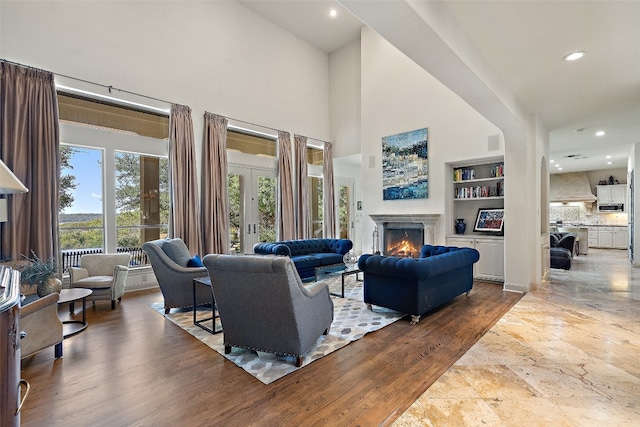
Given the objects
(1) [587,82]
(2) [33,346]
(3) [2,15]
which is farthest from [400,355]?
(3) [2,15]

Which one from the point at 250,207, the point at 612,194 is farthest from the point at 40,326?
the point at 612,194

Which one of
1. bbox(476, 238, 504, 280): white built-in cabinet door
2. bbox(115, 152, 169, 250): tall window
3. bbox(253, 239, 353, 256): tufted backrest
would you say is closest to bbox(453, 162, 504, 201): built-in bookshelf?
bbox(476, 238, 504, 280): white built-in cabinet door

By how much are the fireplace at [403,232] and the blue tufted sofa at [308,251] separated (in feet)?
3.85

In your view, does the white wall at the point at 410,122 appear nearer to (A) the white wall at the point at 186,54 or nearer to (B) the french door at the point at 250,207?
(A) the white wall at the point at 186,54

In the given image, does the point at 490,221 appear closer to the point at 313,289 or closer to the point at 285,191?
the point at 285,191

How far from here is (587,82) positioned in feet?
12.8

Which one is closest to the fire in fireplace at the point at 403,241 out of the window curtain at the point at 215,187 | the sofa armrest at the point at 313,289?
the window curtain at the point at 215,187

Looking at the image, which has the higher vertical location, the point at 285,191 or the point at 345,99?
the point at 345,99

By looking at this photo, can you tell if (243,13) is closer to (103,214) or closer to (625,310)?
(103,214)

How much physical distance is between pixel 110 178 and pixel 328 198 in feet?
16.7

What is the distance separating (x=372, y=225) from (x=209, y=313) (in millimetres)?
4903

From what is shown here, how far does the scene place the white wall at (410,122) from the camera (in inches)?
245

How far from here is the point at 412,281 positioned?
145 inches

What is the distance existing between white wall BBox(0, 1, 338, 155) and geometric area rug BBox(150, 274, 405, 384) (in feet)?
12.5
